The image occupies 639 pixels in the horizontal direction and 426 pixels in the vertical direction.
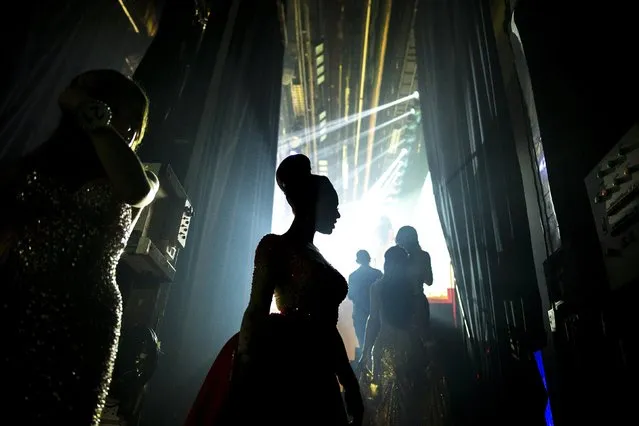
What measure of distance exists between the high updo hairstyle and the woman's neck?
0.15 feet

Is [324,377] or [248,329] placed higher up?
[248,329]

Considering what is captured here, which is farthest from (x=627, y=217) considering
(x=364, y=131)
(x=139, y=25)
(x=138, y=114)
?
(x=364, y=131)

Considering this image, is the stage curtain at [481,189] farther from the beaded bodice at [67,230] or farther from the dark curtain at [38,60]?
the dark curtain at [38,60]

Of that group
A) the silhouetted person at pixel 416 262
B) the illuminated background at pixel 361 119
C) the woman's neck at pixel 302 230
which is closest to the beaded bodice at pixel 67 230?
the woman's neck at pixel 302 230

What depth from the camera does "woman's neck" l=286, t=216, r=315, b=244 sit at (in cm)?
157

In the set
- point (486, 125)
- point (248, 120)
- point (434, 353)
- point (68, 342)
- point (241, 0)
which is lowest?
point (68, 342)

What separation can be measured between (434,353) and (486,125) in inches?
84.5

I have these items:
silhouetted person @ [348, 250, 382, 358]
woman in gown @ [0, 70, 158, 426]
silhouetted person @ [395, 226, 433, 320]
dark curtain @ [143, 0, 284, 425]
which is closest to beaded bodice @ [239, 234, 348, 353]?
woman in gown @ [0, 70, 158, 426]

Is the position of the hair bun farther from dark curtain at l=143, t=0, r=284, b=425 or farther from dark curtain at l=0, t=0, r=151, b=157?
dark curtain at l=143, t=0, r=284, b=425

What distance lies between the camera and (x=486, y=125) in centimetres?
307

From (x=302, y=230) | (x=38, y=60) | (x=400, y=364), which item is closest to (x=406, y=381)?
(x=400, y=364)

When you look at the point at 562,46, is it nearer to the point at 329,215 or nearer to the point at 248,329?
the point at 329,215

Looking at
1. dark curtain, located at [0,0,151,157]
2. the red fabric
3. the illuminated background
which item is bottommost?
the red fabric

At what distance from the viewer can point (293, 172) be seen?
5.37 feet
